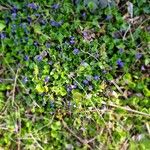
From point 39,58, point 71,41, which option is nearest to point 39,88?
point 39,58

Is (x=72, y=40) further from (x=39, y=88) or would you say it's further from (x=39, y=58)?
(x=39, y=88)

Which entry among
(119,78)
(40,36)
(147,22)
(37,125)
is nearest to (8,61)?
(40,36)

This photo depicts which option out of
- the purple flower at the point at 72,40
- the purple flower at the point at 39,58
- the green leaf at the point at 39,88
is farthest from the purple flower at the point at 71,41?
the green leaf at the point at 39,88

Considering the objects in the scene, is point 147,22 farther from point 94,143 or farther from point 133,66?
point 94,143

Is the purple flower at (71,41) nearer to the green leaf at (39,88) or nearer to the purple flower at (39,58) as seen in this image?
the purple flower at (39,58)

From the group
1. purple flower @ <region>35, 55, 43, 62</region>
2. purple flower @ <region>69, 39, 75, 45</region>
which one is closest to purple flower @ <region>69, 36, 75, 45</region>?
purple flower @ <region>69, 39, 75, 45</region>

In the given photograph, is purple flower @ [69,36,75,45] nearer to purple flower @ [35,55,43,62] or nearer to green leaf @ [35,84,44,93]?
purple flower @ [35,55,43,62]

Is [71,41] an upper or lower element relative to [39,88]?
upper

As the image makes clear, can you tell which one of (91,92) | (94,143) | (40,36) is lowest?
(94,143)
